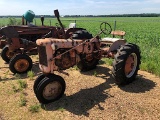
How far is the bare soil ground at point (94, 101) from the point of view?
4.47 m

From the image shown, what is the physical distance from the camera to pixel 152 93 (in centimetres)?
534

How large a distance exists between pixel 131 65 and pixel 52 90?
2.30 metres

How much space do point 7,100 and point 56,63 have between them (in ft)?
4.67

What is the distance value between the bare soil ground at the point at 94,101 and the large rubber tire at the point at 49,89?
13 centimetres

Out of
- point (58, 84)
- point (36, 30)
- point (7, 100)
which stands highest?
point (36, 30)

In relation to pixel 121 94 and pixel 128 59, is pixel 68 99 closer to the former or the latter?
pixel 121 94

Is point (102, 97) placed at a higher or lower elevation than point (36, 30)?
lower

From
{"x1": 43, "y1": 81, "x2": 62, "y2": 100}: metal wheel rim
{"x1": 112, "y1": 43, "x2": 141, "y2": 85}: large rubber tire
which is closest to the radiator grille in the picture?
{"x1": 43, "y1": 81, "x2": 62, "y2": 100}: metal wheel rim

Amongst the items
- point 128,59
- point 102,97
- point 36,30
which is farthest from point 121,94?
point 36,30

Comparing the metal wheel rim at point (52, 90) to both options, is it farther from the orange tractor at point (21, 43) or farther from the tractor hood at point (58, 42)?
the orange tractor at point (21, 43)

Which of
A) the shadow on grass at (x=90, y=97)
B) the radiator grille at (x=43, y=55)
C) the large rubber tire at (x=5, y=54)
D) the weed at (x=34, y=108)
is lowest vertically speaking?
the weed at (x=34, y=108)

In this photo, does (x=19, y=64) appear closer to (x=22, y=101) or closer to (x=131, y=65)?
(x=22, y=101)

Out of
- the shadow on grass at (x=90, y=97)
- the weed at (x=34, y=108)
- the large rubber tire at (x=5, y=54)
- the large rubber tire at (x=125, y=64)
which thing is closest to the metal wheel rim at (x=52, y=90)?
the shadow on grass at (x=90, y=97)

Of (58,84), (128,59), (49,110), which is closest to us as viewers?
(49,110)
